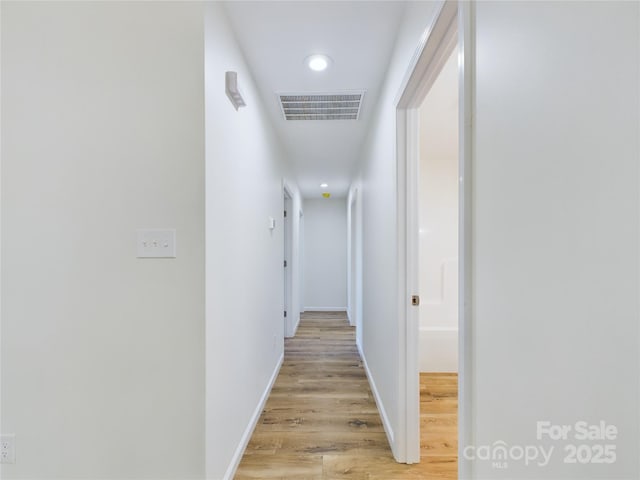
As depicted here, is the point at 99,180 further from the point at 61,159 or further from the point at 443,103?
the point at 443,103

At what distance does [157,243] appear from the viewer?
1349 mm

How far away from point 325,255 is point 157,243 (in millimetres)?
5465

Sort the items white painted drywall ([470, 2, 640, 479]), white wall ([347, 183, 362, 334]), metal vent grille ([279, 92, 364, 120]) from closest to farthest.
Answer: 1. white painted drywall ([470, 2, 640, 479])
2. metal vent grille ([279, 92, 364, 120])
3. white wall ([347, 183, 362, 334])

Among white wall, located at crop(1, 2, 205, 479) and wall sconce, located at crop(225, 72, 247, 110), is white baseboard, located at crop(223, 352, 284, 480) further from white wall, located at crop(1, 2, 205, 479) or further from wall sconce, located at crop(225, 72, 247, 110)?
wall sconce, located at crop(225, 72, 247, 110)

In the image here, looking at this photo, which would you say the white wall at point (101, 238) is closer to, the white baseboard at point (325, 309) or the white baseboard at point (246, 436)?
the white baseboard at point (246, 436)

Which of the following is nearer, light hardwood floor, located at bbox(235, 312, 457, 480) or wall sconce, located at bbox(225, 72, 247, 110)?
wall sconce, located at bbox(225, 72, 247, 110)

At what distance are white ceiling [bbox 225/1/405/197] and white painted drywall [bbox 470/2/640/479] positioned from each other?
108 centimetres

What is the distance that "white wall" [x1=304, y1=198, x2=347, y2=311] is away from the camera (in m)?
6.69

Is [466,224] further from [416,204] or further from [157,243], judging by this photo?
[157,243]

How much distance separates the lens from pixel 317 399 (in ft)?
8.46

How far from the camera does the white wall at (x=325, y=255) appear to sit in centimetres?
669

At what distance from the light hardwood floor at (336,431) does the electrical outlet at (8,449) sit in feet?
3.45

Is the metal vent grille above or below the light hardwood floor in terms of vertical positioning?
above

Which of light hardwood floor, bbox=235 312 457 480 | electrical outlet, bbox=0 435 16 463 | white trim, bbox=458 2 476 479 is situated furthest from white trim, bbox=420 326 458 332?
electrical outlet, bbox=0 435 16 463
